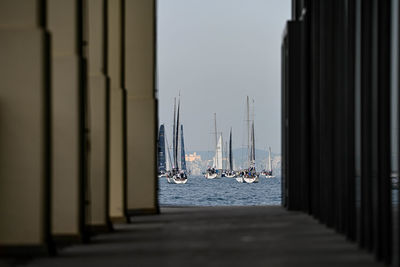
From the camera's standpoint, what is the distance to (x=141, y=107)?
17.7 metres

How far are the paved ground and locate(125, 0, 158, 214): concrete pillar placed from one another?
318 centimetres

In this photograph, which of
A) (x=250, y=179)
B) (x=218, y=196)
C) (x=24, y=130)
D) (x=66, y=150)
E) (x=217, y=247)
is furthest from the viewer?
(x=250, y=179)

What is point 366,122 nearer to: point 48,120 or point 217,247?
point 217,247

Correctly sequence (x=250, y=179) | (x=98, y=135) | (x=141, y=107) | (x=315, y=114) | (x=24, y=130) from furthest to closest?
1. (x=250, y=179)
2. (x=141, y=107)
3. (x=315, y=114)
4. (x=98, y=135)
5. (x=24, y=130)

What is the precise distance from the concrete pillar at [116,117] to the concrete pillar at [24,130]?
565cm

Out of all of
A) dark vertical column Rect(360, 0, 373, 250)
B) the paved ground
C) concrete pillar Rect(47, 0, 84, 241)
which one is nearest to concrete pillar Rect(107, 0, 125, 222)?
the paved ground

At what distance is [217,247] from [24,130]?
2.70 meters

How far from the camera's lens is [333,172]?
12.0 m

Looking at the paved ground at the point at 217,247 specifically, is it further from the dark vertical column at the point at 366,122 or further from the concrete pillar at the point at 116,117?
the concrete pillar at the point at 116,117

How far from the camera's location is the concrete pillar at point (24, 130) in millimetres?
8516

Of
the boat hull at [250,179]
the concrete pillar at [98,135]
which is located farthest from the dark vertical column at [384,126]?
the boat hull at [250,179]

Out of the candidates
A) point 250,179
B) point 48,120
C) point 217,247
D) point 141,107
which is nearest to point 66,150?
point 48,120

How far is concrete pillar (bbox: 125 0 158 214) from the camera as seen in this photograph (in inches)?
680

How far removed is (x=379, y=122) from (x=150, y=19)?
35.4ft
